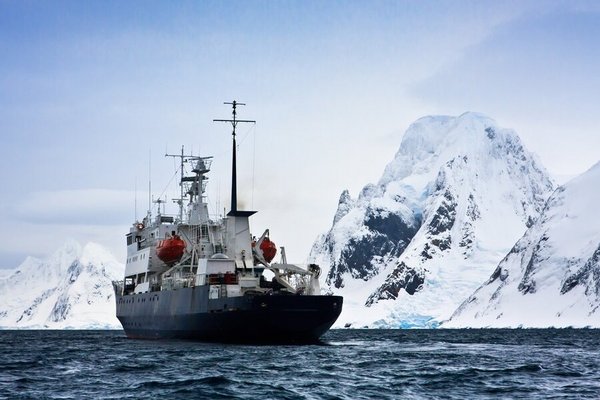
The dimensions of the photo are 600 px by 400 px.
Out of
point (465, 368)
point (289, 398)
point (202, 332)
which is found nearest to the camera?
point (289, 398)

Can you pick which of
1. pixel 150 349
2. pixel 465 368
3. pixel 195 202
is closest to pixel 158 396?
pixel 465 368

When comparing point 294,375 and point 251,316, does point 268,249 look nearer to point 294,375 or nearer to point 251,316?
point 251,316

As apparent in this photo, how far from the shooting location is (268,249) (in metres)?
95.2

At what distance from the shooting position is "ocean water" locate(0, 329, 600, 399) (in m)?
45.1

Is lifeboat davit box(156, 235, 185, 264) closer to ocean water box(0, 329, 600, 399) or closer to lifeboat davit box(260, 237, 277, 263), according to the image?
lifeboat davit box(260, 237, 277, 263)

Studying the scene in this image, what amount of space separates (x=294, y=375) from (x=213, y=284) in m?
31.4

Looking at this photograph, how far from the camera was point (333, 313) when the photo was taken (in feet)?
267

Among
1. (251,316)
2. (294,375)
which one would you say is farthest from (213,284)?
(294,375)

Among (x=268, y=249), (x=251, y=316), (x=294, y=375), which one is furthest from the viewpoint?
(x=268, y=249)

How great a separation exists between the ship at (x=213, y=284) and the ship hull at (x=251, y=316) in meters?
0.08

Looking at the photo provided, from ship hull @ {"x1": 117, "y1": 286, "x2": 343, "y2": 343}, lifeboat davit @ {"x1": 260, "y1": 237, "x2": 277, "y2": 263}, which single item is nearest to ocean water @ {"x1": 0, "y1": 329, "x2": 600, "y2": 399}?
ship hull @ {"x1": 117, "y1": 286, "x2": 343, "y2": 343}

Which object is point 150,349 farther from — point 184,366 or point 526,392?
point 526,392

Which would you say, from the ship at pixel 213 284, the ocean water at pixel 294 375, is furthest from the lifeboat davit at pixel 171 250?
the ocean water at pixel 294 375

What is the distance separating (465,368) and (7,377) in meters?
26.4
